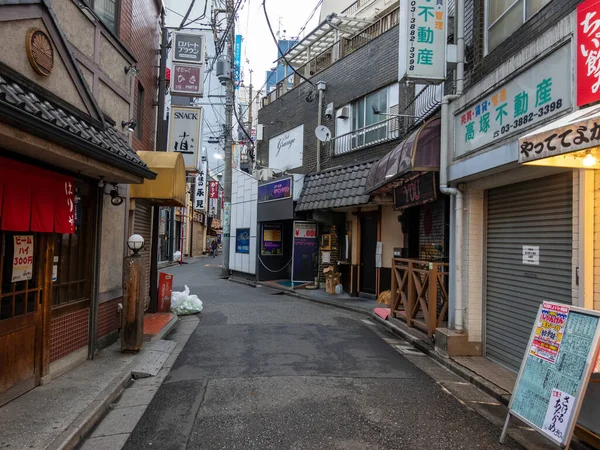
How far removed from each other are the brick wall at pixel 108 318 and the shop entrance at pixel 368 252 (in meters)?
8.55

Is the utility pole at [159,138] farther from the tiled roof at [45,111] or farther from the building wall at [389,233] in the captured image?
the building wall at [389,233]

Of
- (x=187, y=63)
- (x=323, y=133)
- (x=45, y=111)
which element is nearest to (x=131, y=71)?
(x=187, y=63)

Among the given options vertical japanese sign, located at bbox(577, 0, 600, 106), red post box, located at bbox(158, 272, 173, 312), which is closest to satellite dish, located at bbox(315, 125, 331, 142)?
red post box, located at bbox(158, 272, 173, 312)

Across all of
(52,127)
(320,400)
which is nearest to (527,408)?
(320,400)

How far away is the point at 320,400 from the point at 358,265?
31.8ft

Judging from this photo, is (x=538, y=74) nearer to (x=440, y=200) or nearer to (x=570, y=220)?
(x=570, y=220)

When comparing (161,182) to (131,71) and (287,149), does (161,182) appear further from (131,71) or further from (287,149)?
(287,149)

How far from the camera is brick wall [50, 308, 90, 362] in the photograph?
5.68 metres

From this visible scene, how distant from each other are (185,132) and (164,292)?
427 centimetres

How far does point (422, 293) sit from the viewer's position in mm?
8469

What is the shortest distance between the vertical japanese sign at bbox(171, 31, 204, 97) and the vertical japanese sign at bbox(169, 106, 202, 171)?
569 millimetres

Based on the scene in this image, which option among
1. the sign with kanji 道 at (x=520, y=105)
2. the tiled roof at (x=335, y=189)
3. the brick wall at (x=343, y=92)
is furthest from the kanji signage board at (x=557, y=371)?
the brick wall at (x=343, y=92)

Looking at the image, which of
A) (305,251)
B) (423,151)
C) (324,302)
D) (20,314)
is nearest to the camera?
Result: (20,314)

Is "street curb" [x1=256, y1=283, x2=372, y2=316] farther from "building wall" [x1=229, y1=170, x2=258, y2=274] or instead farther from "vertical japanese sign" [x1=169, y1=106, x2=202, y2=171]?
"vertical japanese sign" [x1=169, y1=106, x2=202, y2=171]
